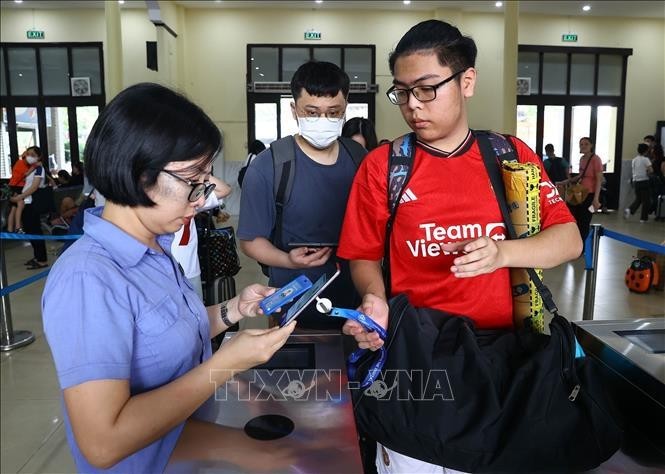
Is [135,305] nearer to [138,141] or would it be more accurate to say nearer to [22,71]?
[138,141]

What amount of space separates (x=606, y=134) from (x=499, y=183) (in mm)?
14113

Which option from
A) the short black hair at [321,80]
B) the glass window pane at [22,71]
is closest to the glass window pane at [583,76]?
the glass window pane at [22,71]

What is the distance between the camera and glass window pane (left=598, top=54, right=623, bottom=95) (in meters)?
13.5

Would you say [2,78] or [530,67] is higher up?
[530,67]

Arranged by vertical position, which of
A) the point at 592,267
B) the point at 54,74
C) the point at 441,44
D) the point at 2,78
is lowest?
the point at 592,267

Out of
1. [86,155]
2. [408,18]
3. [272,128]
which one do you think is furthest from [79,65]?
[86,155]

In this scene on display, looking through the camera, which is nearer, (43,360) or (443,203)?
(443,203)

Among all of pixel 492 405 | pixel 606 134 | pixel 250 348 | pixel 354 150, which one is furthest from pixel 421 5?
pixel 250 348

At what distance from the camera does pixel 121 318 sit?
934 millimetres

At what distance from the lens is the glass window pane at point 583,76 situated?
13.4 metres

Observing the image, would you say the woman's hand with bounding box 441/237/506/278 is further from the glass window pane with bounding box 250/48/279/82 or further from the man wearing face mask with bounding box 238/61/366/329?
the glass window pane with bounding box 250/48/279/82

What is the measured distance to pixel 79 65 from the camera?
12695 mm

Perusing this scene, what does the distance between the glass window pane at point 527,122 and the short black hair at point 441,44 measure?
12788mm

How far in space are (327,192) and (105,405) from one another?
132cm
